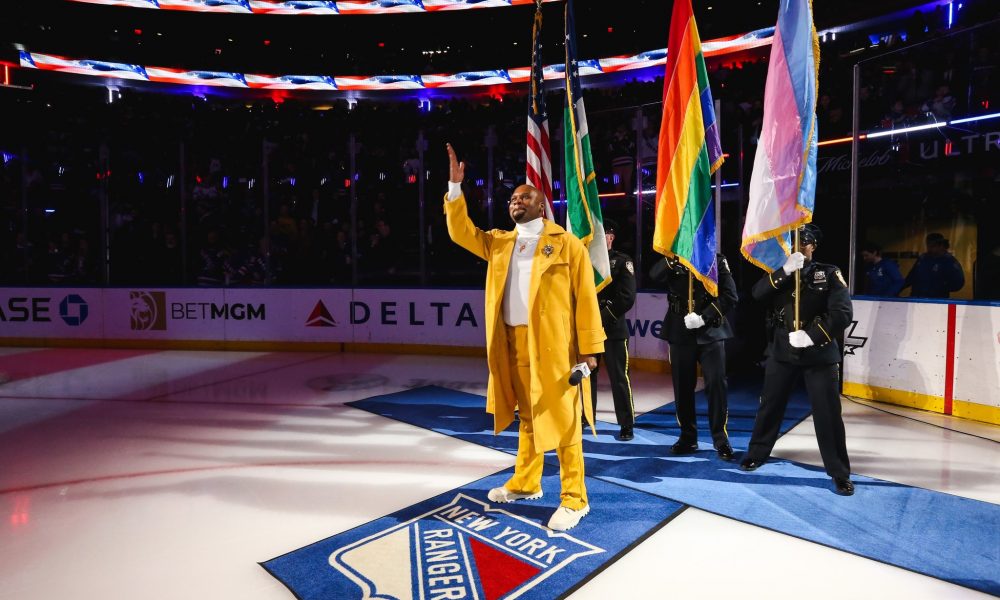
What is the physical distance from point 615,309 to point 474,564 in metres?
2.83

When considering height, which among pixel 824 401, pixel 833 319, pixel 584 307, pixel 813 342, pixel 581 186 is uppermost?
pixel 581 186

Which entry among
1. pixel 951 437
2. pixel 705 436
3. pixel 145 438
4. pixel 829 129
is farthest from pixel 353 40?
pixel 951 437

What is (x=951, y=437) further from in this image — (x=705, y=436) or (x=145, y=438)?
(x=145, y=438)

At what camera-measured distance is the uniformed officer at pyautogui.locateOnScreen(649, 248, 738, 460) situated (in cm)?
461

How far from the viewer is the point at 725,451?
4.60 meters

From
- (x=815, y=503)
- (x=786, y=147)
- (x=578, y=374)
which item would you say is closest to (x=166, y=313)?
(x=578, y=374)

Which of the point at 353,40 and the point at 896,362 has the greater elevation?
the point at 353,40

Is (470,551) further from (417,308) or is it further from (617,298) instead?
(417,308)

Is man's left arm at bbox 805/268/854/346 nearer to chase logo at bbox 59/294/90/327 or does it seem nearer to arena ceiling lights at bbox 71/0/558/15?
arena ceiling lights at bbox 71/0/558/15

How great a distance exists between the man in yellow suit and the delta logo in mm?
7784

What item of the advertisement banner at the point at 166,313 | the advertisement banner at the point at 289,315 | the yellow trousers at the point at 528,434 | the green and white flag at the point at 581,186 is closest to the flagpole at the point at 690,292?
the green and white flag at the point at 581,186

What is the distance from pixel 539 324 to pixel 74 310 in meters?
11.3

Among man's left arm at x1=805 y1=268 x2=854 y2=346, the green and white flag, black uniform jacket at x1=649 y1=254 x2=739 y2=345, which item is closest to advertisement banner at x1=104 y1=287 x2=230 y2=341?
the green and white flag

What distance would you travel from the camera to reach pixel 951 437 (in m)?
5.20
